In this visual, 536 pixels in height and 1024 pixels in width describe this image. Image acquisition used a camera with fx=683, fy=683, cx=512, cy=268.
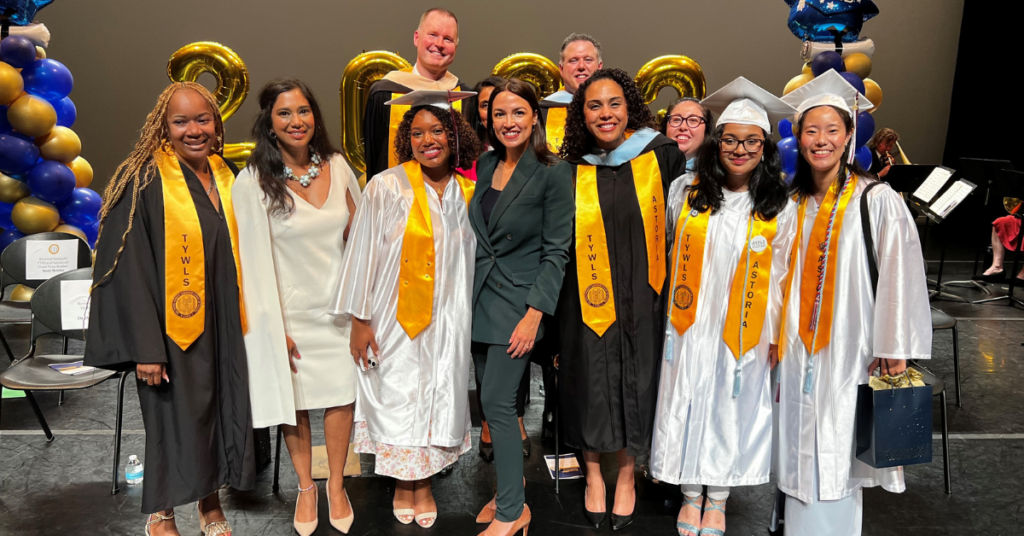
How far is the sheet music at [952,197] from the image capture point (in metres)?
5.48

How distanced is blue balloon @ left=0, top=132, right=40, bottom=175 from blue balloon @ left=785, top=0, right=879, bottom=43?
556 centimetres

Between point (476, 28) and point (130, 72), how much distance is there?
3772mm

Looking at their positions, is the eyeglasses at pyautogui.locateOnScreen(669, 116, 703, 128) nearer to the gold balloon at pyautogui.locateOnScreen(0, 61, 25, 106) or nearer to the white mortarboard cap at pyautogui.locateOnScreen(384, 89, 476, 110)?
the white mortarboard cap at pyautogui.locateOnScreen(384, 89, 476, 110)

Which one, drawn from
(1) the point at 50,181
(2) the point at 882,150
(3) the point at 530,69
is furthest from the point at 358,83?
(2) the point at 882,150

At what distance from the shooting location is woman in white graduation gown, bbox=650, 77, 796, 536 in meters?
2.40

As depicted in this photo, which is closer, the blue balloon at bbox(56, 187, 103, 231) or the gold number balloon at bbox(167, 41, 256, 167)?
the gold number balloon at bbox(167, 41, 256, 167)

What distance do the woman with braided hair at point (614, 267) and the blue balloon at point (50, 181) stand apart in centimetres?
445

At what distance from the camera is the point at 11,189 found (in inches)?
203

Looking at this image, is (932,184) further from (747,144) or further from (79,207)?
(79,207)

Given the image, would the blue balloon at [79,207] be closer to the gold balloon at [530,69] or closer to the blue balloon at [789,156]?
the gold balloon at [530,69]

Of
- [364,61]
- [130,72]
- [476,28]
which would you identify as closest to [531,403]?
[364,61]

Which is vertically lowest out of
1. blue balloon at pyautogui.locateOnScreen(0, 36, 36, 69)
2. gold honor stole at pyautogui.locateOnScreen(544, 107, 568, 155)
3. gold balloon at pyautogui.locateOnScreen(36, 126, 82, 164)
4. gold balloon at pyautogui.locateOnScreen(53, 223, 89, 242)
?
gold balloon at pyautogui.locateOnScreen(53, 223, 89, 242)

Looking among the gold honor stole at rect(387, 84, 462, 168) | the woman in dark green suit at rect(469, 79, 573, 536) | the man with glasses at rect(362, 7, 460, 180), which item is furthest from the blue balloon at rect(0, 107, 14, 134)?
the woman in dark green suit at rect(469, 79, 573, 536)

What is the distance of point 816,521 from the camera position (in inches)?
93.7
